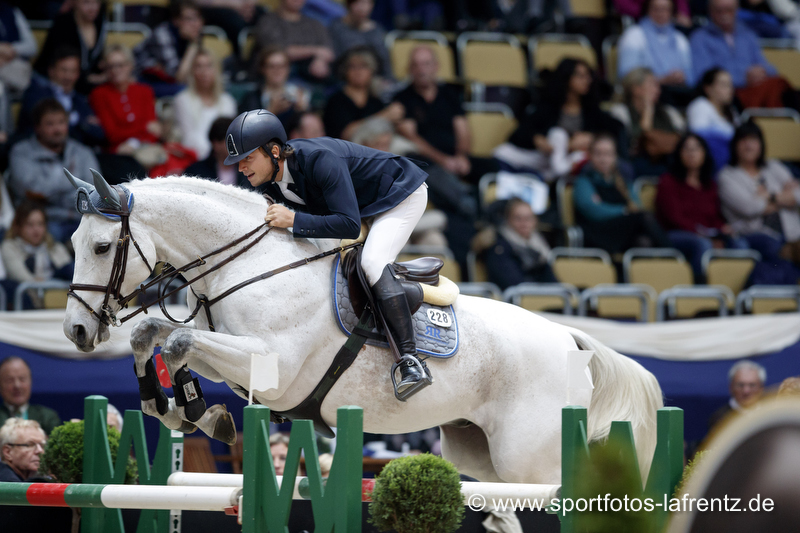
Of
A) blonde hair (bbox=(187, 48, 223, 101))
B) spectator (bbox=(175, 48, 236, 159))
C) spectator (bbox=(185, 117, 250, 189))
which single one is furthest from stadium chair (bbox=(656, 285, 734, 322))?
blonde hair (bbox=(187, 48, 223, 101))

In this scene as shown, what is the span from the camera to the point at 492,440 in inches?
160

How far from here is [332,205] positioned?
143 inches

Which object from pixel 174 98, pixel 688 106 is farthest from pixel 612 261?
pixel 174 98

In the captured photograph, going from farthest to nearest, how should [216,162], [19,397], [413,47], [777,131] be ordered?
[777,131] → [413,47] → [216,162] → [19,397]

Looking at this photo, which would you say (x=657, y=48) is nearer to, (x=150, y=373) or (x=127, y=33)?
(x=127, y=33)

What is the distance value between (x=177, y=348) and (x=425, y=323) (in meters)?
1.05

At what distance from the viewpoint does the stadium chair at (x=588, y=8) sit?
10602 mm

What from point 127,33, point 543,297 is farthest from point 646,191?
point 127,33

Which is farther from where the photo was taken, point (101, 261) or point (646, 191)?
point (646, 191)

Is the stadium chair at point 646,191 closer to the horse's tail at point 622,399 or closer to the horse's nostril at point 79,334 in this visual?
the horse's tail at point 622,399

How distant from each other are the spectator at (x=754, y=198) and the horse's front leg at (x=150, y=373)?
22.0ft

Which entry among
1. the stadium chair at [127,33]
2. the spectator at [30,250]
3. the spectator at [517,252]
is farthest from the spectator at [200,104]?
the spectator at [517,252]

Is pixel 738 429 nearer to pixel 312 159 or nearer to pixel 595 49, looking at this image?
pixel 312 159

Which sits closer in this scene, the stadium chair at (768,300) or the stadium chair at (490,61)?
the stadium chair at (768,300)
